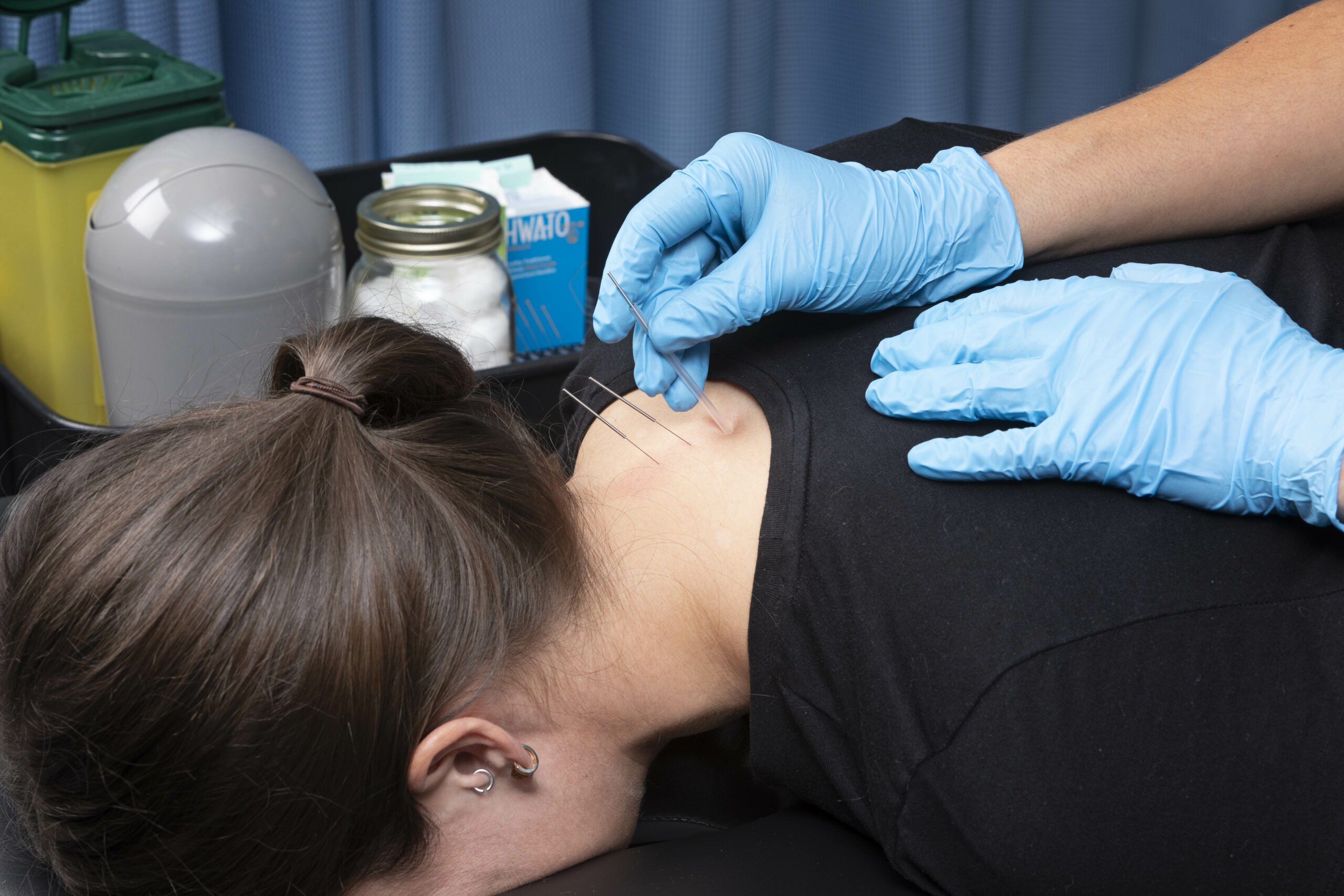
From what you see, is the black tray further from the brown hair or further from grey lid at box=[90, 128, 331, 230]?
the brown hair

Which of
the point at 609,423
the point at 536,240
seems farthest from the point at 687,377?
the point at 536,240

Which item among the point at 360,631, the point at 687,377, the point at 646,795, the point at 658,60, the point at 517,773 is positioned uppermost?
the point at 658,60

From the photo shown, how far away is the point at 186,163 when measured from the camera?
3.70 ft

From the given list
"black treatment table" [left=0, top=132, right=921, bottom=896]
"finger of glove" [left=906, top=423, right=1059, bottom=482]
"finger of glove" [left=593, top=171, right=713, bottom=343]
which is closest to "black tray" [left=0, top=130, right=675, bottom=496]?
"black treatment table" [left=0, top=132, right=921, bottom=896]

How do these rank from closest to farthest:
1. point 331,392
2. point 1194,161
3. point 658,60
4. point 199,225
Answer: point 331,392, point 1194,161, point 199,225, point 658,60

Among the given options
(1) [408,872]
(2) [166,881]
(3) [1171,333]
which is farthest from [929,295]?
(2) [166,881]

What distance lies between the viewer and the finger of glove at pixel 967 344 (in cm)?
84

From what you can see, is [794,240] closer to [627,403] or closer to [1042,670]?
[627,403]

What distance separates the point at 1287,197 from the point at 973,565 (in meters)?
0.50

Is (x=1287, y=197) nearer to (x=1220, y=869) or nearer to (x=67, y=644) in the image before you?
(x=1220, y=869)

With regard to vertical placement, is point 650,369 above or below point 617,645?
above

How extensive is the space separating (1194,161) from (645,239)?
470 mm

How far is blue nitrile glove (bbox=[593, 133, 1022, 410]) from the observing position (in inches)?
33.7

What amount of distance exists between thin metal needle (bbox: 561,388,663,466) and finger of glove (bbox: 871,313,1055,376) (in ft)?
0.63
